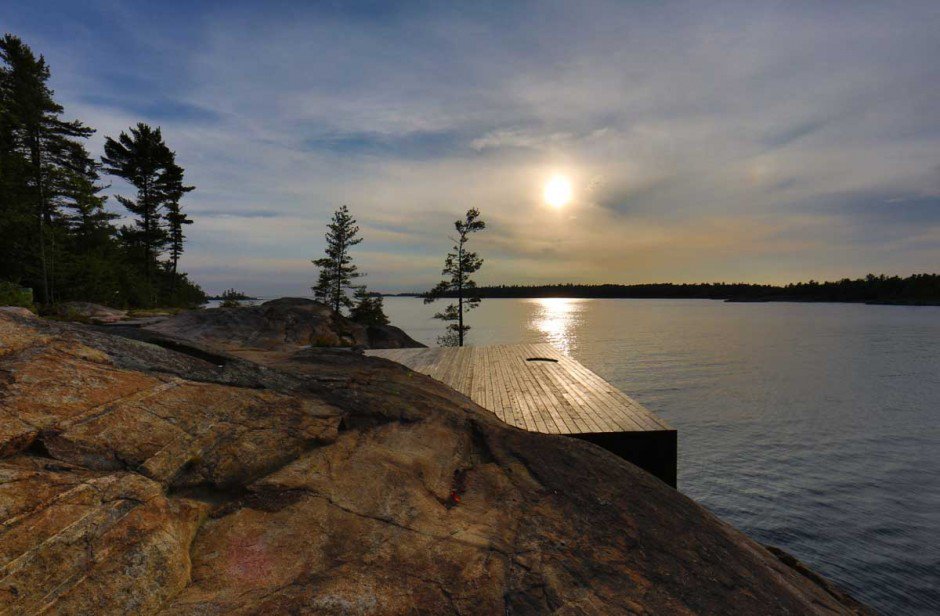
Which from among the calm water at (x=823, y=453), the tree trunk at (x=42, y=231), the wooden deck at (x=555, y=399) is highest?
the tree trunk at (x=42, y=231)

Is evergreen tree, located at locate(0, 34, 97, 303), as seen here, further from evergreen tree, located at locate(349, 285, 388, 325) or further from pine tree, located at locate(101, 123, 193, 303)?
evergreen tree, located at locate(349, 285, 388, 325)

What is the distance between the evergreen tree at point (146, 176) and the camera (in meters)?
39.4

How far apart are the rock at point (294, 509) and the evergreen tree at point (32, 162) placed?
1192 inches

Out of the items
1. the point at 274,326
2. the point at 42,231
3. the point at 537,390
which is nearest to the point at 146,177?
the point at 42,231

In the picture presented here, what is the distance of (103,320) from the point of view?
1842 cm

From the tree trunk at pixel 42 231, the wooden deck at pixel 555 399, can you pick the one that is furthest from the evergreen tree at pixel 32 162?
the wooden deck at pixel 555 399

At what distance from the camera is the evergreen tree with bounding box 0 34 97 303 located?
2631cm

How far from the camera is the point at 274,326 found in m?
19.2

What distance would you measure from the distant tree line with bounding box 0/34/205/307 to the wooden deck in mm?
26900

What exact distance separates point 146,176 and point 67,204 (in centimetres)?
824

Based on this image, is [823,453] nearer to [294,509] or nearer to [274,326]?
[294,509]

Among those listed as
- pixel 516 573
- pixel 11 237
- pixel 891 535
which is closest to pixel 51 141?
pixel 11 237

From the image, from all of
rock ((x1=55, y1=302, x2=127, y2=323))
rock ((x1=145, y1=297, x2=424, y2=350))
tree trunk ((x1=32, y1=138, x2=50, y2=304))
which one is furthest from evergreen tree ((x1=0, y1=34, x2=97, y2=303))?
rock ((x1=145, y1=297, x2=424, y2=350))

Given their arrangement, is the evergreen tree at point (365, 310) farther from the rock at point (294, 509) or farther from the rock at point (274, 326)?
the rock at point (294, 509)
